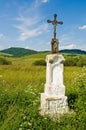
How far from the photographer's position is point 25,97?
10055 millimetres

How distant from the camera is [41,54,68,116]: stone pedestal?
8.95m

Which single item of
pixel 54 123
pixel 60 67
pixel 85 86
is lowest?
pixel 54 123

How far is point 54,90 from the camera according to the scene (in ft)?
30.0

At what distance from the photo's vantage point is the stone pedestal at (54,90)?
8.95 m

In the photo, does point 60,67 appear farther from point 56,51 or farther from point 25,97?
point 25,97

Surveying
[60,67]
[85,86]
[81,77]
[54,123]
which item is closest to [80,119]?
[54,123]

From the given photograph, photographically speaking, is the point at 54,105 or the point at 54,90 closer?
the point at 54,105

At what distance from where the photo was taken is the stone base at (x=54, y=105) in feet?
29.2

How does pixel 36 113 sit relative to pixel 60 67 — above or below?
below

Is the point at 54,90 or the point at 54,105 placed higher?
the point at 54,90

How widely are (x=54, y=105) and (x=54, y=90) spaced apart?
0.46 metres

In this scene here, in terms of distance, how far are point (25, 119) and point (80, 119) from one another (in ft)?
4.80

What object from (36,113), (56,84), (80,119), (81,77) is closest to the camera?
(80,119)

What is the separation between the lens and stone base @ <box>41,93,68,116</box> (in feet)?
29.2
